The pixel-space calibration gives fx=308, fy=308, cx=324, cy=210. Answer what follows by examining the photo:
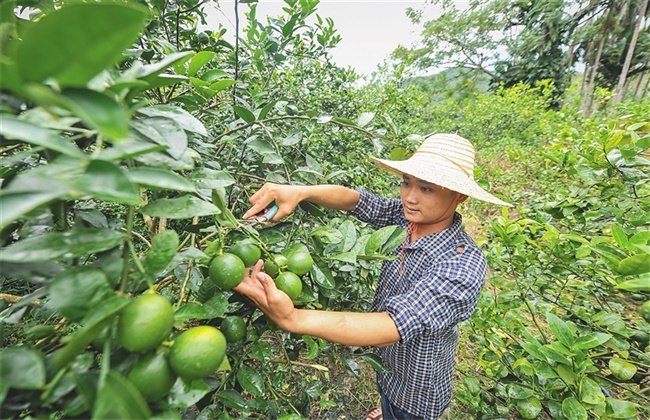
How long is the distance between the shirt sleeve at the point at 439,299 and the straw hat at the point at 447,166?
0.78 ft

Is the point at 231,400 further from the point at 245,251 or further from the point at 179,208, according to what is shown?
the point at 179,208

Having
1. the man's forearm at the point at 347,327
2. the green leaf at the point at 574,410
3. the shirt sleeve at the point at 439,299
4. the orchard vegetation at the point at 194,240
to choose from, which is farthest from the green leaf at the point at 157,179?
the green leaf at the point at 574,410

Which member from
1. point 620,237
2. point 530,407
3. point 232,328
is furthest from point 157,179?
point 530,407

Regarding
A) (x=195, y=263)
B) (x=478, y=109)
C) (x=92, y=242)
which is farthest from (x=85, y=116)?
(x=478, y=109)

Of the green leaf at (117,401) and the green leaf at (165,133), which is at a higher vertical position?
the green leaf at (165,133)

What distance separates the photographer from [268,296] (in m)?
0.66

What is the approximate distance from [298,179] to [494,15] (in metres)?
17.7

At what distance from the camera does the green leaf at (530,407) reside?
3.29 feet

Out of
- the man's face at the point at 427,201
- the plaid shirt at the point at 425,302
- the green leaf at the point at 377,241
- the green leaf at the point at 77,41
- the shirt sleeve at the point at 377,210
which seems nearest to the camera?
the green leaf at the point at 77,41

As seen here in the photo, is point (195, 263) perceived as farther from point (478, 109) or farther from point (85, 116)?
point (478, 109)

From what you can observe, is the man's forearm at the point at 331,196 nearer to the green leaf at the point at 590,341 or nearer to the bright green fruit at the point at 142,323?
the bright green fruit at the point at 142,323

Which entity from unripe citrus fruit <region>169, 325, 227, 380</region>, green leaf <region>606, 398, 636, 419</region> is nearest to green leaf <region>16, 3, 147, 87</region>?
unripe citrus fruit <region>169, 325, 227, 380</region>

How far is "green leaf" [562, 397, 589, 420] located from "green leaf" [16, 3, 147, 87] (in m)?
1.24

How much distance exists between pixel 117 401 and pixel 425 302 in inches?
31.4
